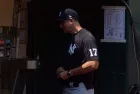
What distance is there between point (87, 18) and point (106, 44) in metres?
0.48

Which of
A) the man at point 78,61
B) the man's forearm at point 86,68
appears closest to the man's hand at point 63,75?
the man at point 78,61

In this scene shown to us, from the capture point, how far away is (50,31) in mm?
6258

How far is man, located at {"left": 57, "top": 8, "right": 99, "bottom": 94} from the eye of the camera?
186 inches

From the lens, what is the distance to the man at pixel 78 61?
472 centimetres

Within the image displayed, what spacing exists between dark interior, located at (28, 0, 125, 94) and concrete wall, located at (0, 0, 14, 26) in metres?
0.29

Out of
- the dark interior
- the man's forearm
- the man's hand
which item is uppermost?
the dark interior

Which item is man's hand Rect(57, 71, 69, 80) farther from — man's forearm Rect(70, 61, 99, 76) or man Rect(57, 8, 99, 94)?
man's forearm Rect(70, 61, 99, 76)

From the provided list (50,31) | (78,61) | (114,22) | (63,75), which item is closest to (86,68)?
(78,61)

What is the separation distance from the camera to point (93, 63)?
4.71 m

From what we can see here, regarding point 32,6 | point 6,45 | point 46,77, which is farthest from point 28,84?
point 32,6

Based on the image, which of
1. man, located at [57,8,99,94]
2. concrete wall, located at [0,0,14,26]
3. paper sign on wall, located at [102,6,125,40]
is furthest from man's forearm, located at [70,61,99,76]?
concrete wall, located at [0,0,14,26]

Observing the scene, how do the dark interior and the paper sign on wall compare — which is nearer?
the paper sign on wall

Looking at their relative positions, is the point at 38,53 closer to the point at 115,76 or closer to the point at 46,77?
the point at 46,77

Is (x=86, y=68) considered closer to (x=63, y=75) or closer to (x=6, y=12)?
(x=63, y=75)
